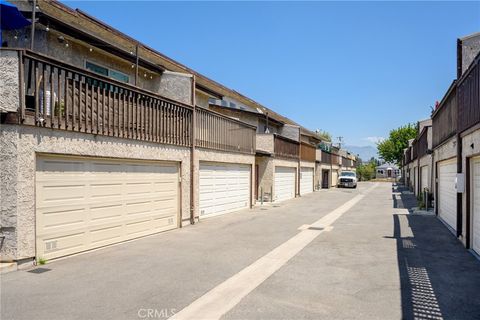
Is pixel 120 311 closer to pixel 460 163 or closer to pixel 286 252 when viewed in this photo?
pixel 286 252

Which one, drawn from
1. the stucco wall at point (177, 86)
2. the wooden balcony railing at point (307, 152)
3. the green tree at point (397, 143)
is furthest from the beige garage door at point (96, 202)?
the green tree at point (397, 143)

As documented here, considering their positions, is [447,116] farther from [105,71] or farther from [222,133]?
[105,71]

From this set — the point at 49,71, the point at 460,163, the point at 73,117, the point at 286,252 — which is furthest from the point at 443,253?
the point at 49,71

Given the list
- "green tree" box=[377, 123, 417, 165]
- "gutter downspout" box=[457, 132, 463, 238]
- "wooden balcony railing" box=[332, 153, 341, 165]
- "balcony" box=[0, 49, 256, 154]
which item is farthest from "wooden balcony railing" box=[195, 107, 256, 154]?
"green tree" box=[377, 123, 417, 165]

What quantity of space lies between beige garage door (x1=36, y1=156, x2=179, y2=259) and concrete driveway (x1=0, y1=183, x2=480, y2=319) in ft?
1.37

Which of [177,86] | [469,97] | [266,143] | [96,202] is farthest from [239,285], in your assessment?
[266,143]

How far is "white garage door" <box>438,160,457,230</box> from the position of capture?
11.7 meters

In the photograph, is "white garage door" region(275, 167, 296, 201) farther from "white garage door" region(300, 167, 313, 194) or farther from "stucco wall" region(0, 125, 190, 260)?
"stucco wall" region(0, 125, 190, 260)

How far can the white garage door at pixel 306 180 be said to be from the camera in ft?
93.4

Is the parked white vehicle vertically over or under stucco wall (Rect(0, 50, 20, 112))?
under

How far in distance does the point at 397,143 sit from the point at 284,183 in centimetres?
4827

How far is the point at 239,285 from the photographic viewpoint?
614 centimetres

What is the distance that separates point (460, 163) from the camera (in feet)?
32.7

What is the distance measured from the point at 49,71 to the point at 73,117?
1.00 metres
